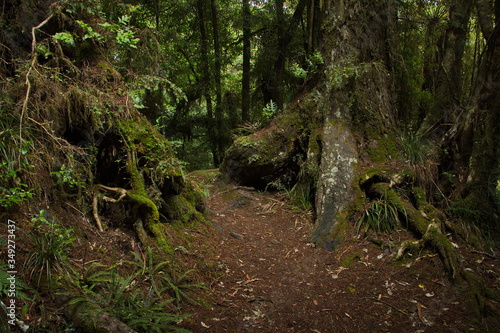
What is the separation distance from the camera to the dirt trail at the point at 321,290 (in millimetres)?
3033

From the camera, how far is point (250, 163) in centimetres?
691

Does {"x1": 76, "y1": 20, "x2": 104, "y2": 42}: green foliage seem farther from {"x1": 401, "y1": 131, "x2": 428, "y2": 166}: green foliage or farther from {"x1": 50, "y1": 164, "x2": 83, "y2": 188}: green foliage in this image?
{"x1": 401, "y1": 131, "x2": 428, "y2": 166}: green foliage

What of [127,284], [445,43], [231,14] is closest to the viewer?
[127,284]

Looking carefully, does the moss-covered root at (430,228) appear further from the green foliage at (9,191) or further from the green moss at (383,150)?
the green foliage at (9,191)

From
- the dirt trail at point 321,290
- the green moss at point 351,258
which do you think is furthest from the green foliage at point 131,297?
the green moss at point 351,258

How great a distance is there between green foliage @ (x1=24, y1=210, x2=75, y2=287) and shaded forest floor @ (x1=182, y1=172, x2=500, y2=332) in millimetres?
1253

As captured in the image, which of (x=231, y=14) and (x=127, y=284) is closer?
(x=127, y=284)

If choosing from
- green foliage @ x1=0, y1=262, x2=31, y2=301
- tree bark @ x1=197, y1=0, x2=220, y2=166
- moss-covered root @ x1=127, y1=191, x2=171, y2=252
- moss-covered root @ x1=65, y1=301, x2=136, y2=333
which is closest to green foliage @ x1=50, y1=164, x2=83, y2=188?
moss-covered root @ x1=127, y1=191, x2=171, y2=252

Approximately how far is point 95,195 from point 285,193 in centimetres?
400

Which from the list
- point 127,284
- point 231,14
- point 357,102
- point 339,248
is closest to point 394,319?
point 339,248

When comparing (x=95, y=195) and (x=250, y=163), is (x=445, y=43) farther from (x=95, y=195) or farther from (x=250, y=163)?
(x=95, y=195)

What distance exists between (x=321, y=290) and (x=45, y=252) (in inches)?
114

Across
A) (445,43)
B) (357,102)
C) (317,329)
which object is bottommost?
(317,329)

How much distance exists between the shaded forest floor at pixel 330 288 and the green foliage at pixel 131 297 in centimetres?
34
